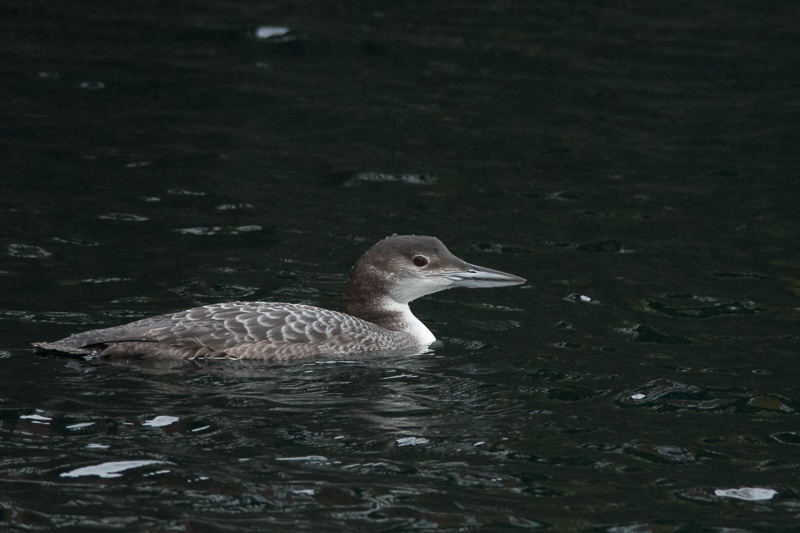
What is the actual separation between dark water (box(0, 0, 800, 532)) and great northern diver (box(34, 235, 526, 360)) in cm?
15

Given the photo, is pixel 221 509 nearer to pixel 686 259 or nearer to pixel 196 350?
pixel 196 350

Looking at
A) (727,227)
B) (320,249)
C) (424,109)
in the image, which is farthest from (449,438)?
(424,109)

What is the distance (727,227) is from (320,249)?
3.99 metres

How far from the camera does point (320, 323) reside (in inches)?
330

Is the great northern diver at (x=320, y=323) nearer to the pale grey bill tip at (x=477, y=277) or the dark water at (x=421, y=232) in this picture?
the pale grey bill tip at (x=477, y=277)

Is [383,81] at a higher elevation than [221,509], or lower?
higher

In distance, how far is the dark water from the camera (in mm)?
6309

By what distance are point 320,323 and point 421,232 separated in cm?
292

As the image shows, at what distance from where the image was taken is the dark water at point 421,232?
631 centimetres

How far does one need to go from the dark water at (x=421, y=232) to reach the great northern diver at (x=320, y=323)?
0.15 metres

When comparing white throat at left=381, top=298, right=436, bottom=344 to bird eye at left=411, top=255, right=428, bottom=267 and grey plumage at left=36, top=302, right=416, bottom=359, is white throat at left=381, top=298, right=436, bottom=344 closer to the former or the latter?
grey plumage at left=36, top=302, right=416, bottom=359

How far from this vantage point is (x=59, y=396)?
7211 mm

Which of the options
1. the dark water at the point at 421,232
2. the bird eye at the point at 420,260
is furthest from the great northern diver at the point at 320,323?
the dark water at the point at 421,232

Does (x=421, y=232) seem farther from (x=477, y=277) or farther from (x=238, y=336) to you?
(x=238, y=336)
